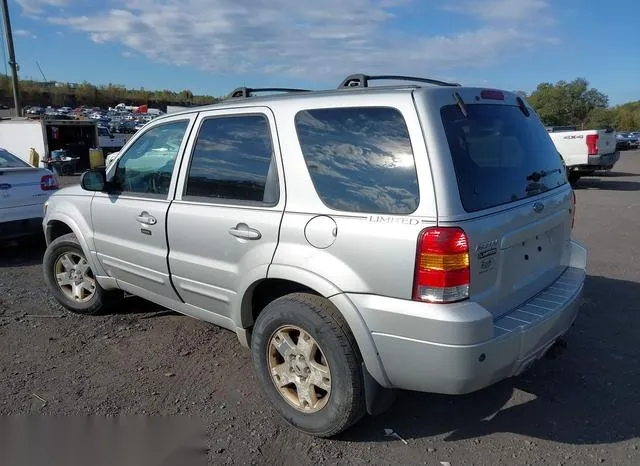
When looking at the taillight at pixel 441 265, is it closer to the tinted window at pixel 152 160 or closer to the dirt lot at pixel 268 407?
the dirt lot at pixel 268 407

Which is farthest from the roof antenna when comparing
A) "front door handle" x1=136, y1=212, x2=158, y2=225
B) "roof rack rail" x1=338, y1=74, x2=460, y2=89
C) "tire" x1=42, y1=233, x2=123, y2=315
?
"tire" x1=42, y1=233, x2=123, y2=315

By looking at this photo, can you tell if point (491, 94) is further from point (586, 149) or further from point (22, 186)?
point (586, 149)

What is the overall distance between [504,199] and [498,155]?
10.9 inches

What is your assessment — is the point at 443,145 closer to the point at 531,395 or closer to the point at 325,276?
the point at 325,276

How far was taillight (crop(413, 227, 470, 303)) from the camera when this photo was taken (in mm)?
2480

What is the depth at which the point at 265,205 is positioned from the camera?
3123 mm

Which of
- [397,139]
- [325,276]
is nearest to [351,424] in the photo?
[325,276]

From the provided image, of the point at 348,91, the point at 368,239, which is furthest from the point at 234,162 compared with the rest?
the point at 368,239

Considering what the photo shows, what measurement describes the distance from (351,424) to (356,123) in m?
1.64

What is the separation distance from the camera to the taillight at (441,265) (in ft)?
8.14

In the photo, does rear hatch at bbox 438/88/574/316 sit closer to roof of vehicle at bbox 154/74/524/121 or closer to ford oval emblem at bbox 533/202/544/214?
ford oval emblem at bbox 533/202/544/214

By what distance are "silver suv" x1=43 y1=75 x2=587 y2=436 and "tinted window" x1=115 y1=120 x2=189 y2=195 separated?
0.04 metres

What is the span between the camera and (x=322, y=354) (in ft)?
9.55

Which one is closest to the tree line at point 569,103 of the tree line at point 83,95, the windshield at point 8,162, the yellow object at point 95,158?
the tree line at point 83,95
